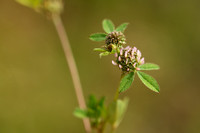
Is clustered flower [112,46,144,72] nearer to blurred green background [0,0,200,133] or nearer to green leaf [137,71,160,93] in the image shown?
green leaf [137,71,160,93]

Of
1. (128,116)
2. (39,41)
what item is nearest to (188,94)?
(128,116)

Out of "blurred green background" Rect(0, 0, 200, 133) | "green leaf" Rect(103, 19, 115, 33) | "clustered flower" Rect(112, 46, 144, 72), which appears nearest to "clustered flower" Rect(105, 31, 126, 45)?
"clustered flower" Rect(112, 46, 144, 72)

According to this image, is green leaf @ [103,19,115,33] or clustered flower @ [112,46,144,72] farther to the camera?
green leaf @ [103,19,115,33]

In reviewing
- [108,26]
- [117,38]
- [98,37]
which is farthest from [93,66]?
[117,38]

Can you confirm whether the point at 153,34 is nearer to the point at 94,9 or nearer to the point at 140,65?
the point at 94,9

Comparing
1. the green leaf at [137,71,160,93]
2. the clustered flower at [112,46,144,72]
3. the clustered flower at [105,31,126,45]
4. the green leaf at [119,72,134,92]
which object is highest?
the clustered flower at [105,31,126,45]

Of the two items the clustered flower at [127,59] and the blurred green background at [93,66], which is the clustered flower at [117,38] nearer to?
the clustered flower at [127,59]

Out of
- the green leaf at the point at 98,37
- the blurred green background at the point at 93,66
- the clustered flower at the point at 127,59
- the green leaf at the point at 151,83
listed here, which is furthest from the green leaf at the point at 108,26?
the blurred green background at the point at 93,66

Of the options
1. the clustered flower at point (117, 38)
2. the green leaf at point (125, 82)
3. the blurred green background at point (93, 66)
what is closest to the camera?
the green leaf at point (125, 82)
